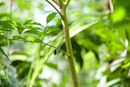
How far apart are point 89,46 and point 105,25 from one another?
234 millimetres

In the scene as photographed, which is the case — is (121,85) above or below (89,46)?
below

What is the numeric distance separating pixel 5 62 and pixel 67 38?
224 mm

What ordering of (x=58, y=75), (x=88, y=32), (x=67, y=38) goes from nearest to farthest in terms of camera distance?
(x=67, y=38)
(x=88, y=32)
(x=58, y=75)

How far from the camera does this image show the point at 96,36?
86 cm

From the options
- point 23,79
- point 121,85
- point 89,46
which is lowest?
point 121,85

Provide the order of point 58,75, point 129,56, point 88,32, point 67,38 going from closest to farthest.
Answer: point 67,38, point 129,56, point 88,32, point 58,75

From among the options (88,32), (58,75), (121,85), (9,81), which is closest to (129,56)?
(121,85)

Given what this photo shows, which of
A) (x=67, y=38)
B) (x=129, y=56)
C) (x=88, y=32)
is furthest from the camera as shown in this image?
(x=88, y=32)

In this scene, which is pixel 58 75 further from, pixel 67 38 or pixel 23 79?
pixel 67 38

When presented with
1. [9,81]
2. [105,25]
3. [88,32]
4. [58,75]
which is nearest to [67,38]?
[9,81]

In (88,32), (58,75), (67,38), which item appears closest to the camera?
(67,38)

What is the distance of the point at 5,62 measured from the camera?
0.45 meters

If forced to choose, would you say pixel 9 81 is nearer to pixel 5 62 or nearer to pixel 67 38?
pixel 5 62

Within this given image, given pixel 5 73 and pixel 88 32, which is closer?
pixel 5 73
